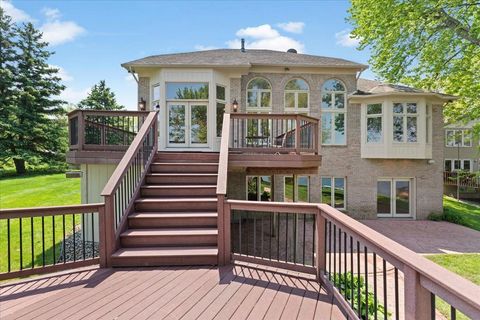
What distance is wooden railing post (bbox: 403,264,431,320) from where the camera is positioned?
1.63m

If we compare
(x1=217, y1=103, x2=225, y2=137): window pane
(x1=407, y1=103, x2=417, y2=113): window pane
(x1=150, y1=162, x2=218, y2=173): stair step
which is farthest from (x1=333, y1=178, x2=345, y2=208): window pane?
(x1=150, y1=162, x2=218, y2=173): stair step

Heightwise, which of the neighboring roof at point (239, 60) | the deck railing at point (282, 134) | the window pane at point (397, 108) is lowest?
the deck railing at point (282, 134)

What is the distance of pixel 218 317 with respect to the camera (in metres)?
2.59

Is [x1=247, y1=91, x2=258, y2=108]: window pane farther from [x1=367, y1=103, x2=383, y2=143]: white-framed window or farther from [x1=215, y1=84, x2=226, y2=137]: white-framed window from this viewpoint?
[x1=367, y1=103, x2=383, y2=143]: white-framed window

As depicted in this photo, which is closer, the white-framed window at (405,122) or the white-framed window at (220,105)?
the white-framed window at (220,105)

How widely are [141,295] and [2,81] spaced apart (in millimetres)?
23623

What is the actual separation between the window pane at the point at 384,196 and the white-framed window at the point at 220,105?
7.77 m

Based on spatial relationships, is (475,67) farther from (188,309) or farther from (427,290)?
(188,309)

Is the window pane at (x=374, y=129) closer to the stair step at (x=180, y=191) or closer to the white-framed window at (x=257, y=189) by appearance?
the white-framed window at (x=257, y=189)

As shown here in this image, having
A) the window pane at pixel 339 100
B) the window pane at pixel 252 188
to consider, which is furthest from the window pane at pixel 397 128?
the window pane at pixel 252 188

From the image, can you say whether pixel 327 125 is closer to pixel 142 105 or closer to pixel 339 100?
pixel 339 100

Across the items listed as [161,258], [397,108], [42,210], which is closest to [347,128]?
[397,108]

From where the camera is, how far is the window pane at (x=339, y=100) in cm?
1145

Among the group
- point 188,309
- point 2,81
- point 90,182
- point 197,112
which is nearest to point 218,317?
point 188,309
